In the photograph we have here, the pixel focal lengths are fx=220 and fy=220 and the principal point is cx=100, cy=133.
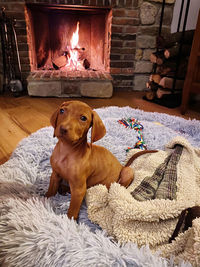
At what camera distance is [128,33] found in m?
2.50

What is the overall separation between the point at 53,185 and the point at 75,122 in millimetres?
320

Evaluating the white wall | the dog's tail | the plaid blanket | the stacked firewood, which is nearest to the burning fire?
the stacked firewood

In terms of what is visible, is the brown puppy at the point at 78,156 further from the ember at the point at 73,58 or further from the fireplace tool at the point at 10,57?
the ember at the point at 73,58

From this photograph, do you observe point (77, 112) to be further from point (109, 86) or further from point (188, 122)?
point (109, 86)

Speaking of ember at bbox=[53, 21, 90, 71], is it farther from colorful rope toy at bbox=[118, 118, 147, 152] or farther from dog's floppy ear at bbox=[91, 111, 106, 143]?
dog's floppy ear at bbox=[91, 111, 106, 143]

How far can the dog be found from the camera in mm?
672

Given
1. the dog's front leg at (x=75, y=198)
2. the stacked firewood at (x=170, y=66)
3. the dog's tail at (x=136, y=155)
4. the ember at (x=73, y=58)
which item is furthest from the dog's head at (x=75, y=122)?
the ember at (x=73, y=58)

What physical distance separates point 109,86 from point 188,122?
1.04m

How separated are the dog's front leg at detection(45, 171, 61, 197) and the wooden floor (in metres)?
0.48

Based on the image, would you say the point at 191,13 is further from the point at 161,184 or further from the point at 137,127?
the point at 161,184

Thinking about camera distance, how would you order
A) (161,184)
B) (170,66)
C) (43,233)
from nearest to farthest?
(43,233)
(161,184)
(170,66)

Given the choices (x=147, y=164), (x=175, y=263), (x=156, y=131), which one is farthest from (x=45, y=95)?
(x=175, y=263)

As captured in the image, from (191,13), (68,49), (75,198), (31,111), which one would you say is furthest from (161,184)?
(68,49)

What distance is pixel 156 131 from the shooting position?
4.56 ft
